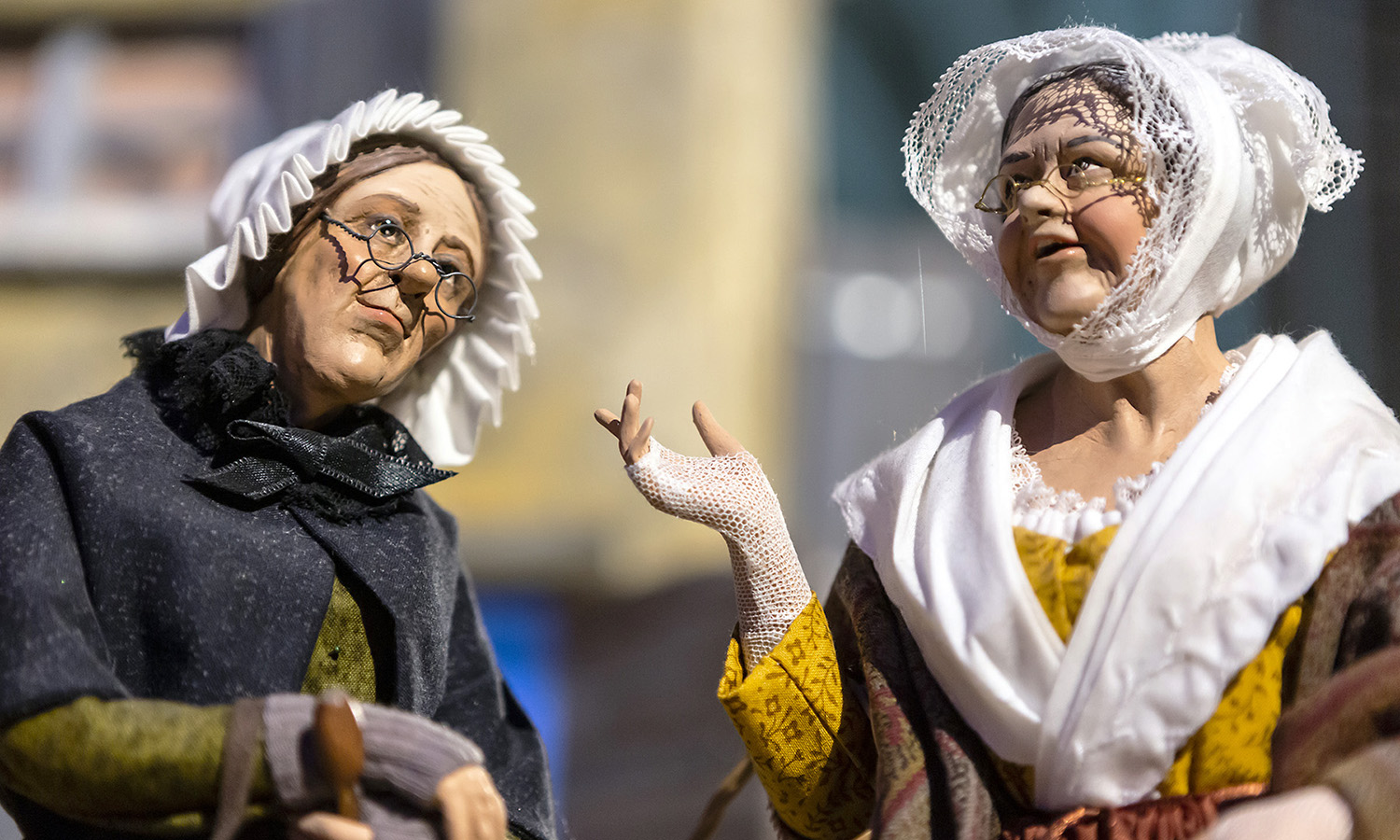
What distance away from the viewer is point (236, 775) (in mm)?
2152

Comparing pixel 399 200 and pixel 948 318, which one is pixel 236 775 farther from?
pixel 948 318

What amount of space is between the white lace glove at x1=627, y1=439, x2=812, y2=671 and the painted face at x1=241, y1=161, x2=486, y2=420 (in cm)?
54

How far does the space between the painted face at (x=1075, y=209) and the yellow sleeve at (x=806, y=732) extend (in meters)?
0.77

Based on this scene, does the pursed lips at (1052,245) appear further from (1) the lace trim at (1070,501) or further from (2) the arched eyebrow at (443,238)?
(2) the arched eyebrow at (443,238)

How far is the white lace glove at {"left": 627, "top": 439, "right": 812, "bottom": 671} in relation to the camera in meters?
2.65

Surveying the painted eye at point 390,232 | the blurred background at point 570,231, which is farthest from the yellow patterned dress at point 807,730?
the blurred background at point 570,231

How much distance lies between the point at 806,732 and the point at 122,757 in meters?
1.20

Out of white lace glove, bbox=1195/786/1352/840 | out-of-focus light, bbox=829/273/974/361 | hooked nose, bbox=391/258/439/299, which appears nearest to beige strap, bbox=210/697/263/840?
hooked nose, bbox=391/258/439/299

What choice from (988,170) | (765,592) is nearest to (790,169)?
(988,170)

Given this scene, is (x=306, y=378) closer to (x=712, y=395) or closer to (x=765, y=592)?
(x=765, y=592)

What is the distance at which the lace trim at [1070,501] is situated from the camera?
2447 millimetres

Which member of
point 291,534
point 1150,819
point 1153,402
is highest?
point 1153,402

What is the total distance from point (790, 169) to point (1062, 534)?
177 inches

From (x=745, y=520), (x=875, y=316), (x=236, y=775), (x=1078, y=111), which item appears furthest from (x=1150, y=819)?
(x=875, y=316)
